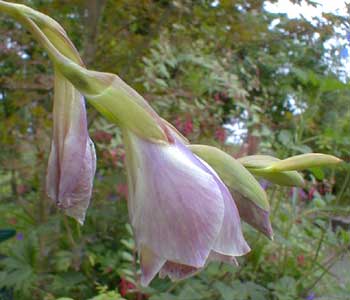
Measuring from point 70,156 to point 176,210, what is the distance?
9 cm

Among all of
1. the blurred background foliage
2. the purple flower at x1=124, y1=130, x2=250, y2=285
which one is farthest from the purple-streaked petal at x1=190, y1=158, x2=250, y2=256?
the blurred background foliage

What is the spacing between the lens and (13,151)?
90.3 inches

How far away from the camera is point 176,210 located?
398 mm

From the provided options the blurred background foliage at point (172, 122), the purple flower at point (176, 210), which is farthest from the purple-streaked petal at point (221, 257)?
the blurred background foliage at point (172, 122)

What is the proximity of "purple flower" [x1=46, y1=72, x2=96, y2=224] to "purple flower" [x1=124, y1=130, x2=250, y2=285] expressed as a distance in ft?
0.10

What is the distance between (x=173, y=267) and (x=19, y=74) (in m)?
1.93

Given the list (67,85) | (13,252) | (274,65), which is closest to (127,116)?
(67,85)

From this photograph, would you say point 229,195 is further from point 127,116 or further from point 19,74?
point 19,74

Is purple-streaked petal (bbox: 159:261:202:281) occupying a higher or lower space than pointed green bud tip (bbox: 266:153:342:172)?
lower

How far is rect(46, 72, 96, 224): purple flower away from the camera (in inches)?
17.4

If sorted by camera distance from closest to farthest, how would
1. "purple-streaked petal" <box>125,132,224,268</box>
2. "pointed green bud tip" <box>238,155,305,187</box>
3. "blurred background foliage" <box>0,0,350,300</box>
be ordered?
"purple-streaked petal" <box>125,132,224,268</box> → "pointed green bud tip" <box>238,155,305,187</box> → "blurred background foliage" <box>0,0,350,300</box>

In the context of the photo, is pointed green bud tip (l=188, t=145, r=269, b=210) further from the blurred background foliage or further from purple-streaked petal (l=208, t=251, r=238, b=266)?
the blurred background foliage

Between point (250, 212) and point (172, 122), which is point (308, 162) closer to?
point (250, 212)

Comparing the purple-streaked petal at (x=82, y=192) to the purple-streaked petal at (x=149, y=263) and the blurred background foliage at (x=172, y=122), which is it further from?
the blurred background foliage at (x=172, y=122)
